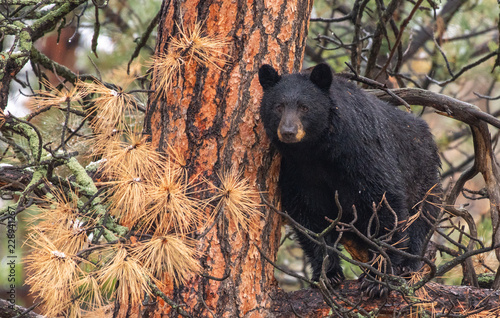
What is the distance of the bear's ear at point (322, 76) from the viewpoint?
3404mm

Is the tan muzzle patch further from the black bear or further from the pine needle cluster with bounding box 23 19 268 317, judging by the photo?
the pine needle cluster with bounding box 23 19 268 317

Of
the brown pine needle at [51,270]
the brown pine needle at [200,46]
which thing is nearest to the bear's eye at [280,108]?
the brown pine needle at [200,46]

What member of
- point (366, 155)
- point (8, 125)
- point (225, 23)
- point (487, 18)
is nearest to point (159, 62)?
point (225, 23)

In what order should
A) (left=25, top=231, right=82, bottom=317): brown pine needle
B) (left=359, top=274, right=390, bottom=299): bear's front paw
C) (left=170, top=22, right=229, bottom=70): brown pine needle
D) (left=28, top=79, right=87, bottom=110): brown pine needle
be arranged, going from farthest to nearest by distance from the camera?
1. (left=359, top=274, right=390, bottom=299): bear's front paw
2. (left=170, top=22, right=229, bottom=70): brown pine needle
3. (left=28, top=79, right=87, bottom=110): brown pine needle
4. (left=25, top=231, right=82, bottom=317): brown pine needle

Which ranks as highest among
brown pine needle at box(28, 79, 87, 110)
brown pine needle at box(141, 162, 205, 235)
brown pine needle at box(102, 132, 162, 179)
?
brown pine needle at box(28, 79, 87, 110)

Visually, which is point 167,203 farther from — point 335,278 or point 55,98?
point 335,278

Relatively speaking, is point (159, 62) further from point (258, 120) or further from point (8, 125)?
point (8, 125)

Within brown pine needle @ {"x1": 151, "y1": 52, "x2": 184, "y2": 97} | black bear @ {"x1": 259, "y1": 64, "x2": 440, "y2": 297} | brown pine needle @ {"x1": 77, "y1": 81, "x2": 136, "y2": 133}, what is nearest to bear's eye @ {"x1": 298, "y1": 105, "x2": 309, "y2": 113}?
black bear @ {"x1": 259, "y1": 64, "x2": 440, "y2": 297}

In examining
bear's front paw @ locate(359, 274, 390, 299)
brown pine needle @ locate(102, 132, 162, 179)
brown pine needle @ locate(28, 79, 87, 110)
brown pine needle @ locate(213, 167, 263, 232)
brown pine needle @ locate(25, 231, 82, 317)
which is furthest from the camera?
bear's front paw @ locate(359, 274, 390, 299)

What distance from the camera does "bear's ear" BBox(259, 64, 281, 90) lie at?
318 centimetres

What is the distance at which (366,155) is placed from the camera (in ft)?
11.5

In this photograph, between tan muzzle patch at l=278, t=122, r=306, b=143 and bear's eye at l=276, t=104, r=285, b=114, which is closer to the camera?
tan muzzle patch at l=278, t=122, r=306, b=143

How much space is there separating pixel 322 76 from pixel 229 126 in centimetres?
75

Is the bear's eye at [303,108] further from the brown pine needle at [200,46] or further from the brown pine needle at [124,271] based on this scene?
the brown pine needle at [124,271]
